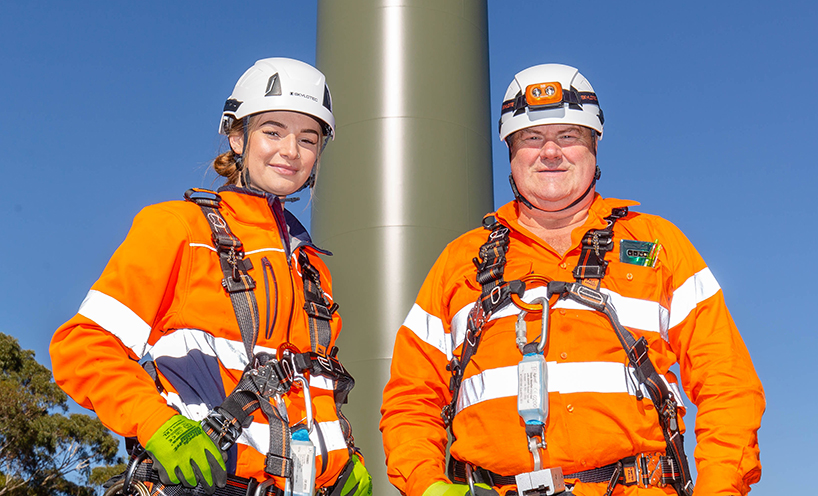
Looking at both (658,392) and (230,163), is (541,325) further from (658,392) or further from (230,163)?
(230,163)

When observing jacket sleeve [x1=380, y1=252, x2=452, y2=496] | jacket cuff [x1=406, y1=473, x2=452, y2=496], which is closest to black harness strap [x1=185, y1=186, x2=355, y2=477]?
jacket sleeve [x1=380, y1=252, x2=452, y2=496]

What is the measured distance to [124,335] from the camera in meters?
2.97

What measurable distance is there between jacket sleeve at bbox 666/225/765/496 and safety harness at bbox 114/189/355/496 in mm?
1467

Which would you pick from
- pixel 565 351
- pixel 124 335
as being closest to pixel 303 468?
pixel 124 335

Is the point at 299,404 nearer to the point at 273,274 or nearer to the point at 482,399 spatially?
the point at 273,274

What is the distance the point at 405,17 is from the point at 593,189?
14.5ft

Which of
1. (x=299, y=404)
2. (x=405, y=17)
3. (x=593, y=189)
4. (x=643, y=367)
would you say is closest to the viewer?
(x=643, y=367)

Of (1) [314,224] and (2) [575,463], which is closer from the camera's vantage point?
(2) [575,463]

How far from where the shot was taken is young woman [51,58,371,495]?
2.86 m

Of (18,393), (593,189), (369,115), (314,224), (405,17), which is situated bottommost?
(18,393)

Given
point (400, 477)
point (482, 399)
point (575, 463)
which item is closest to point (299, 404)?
point (400, 477)

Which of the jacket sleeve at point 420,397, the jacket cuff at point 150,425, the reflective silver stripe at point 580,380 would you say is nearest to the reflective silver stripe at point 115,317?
the jacket cuff at point 150,425

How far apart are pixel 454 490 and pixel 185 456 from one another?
1046 mm

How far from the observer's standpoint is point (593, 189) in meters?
3.78
